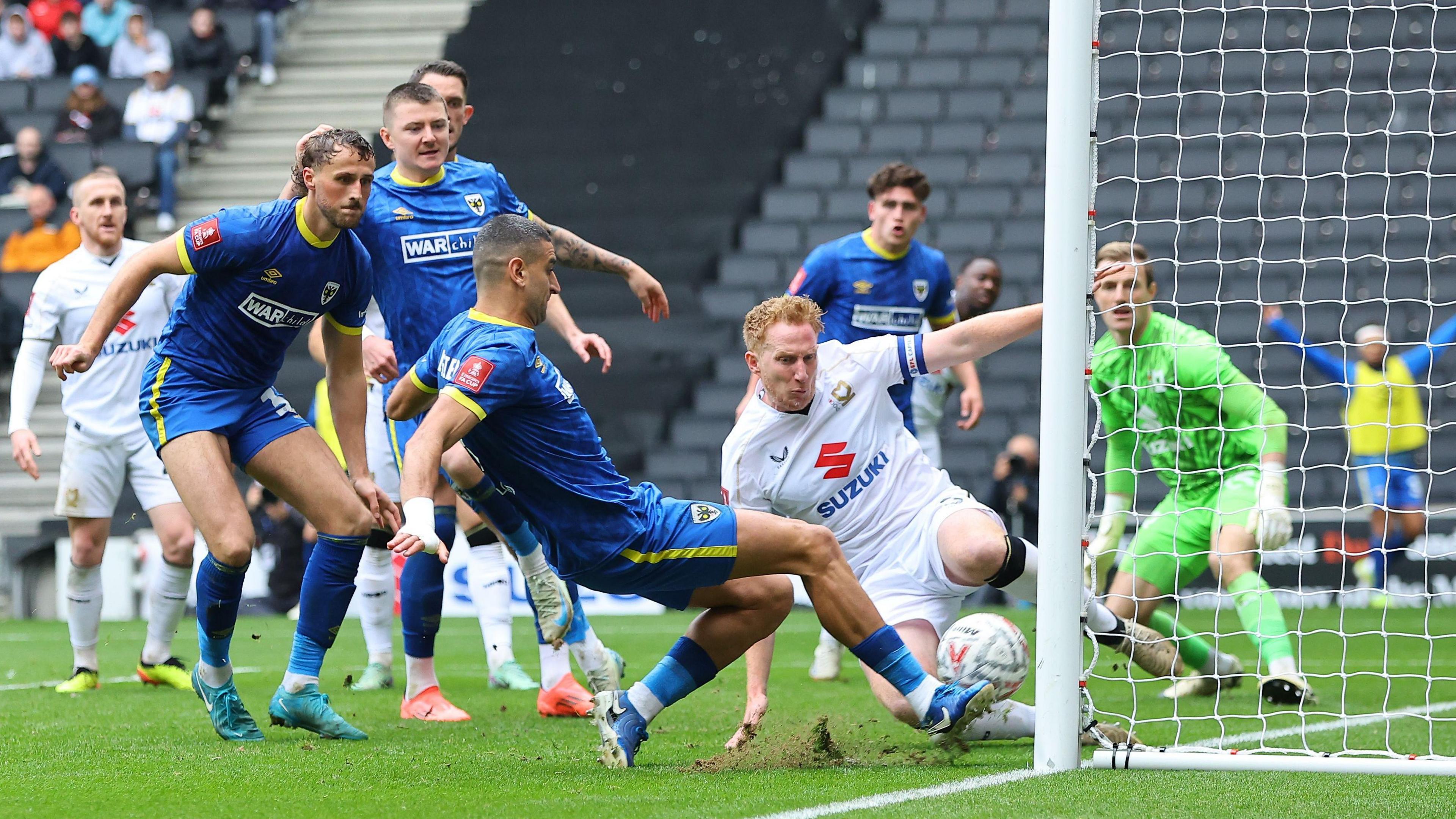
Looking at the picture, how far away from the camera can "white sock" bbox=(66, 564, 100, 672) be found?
736cm

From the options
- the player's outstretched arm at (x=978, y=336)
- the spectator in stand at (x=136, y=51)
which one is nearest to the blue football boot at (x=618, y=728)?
the player's outstretched arm at (x=978, y=336)

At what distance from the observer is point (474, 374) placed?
4.16 m

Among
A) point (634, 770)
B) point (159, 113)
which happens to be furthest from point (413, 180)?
point (159, 113)

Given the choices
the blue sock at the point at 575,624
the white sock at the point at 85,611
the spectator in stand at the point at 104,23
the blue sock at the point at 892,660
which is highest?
the spectator in stand at the point at 104,23

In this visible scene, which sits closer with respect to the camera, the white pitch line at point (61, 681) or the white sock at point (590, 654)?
the white sock at point (590, 654)

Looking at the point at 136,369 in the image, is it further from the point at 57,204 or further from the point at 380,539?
the point at 57,204

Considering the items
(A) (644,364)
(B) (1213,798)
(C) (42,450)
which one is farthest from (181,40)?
(B) (1213,798)

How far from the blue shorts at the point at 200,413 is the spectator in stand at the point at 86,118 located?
1322cm

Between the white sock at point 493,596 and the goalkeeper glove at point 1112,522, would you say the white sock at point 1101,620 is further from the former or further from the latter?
the white sock at point 493,596

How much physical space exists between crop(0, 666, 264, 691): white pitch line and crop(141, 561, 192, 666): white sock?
14.1 inches

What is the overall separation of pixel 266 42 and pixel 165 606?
14.2 metres

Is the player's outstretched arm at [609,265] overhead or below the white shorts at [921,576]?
overhead

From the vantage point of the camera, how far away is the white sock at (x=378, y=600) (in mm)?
6848

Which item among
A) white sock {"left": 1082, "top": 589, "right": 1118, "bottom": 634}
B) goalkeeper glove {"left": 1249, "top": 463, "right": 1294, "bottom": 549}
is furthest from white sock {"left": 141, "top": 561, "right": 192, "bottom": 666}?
goalkeeper glove {"left": 1249, "top": 463, "right": 1294, "bottom": 549}
